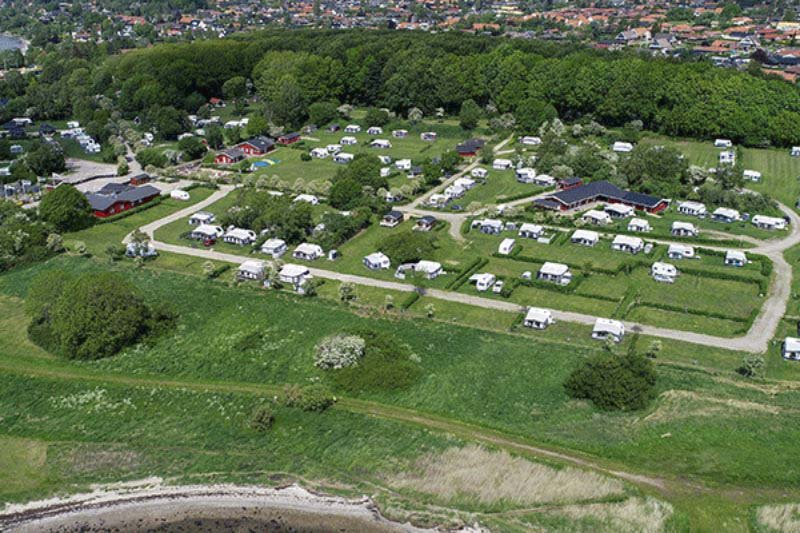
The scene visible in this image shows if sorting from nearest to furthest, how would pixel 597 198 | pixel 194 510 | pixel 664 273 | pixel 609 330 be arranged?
pixel 194 510
pixel 609 330
pixel 664 273
pixel 597 198

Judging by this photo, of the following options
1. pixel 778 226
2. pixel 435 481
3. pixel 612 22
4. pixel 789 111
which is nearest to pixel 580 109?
pixel 789 111

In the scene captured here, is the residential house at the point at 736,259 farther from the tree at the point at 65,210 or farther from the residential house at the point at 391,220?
the tree at the point at 65,210

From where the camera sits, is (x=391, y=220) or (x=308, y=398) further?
(x=391, y=220)

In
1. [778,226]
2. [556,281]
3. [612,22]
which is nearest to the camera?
[556,281]

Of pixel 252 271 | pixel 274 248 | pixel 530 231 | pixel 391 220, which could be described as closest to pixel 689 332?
pixel 530 231

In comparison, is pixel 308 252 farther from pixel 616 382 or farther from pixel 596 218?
pixel 616 382

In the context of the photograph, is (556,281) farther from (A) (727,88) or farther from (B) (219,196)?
(A) (727,88)
